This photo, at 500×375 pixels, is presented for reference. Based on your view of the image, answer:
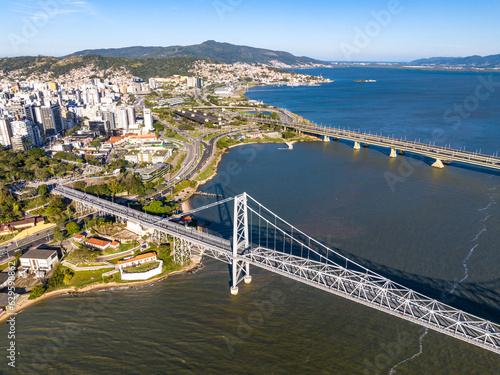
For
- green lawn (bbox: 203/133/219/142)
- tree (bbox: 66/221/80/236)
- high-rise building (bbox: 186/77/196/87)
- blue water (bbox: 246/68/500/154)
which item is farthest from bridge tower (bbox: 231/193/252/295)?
high-rise building (bbox: 186/77/196/87)

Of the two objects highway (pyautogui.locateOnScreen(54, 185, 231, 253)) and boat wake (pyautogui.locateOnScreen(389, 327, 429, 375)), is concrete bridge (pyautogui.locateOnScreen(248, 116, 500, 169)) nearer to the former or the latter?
boat wake (pyautogui.locateOnScreen(389, 327, 429, 375))

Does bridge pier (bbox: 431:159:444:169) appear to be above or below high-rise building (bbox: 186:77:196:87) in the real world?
below

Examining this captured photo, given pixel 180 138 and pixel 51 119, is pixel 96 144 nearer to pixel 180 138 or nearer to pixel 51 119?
pixel 180 138

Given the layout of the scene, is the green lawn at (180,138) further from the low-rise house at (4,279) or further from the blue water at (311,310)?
the low-rise house at (4,279)

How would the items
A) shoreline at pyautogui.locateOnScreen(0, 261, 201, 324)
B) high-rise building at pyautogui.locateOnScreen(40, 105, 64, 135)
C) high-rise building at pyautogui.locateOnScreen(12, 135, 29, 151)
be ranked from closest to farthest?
shoreline at pyautogui.locateOnScreen(0, 261, 201, 324), high-rise building at pyautogui.locateOnScreen(12, 135, 29, 151), high-rise building at pyautogui.locateOnScreen(40, 105, 64, 135)

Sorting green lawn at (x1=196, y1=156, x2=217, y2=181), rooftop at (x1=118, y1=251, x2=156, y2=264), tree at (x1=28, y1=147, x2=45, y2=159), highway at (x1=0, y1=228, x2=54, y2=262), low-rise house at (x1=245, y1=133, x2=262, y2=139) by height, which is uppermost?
tree at (x1=28, y1=147, x2=45, y2=159)

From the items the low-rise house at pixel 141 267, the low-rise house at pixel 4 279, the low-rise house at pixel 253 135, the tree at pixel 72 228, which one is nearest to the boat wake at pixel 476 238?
the low-rise house at pixel 141 267

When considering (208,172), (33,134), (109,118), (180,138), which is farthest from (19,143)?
(208,172)
